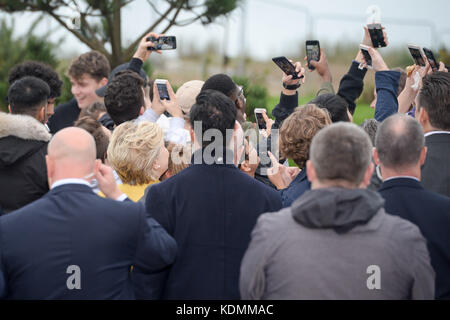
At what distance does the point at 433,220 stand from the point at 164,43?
9.92 feet

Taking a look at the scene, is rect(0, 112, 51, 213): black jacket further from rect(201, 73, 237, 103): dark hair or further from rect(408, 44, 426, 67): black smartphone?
rect(408, 44, 426, 67): black smartphone

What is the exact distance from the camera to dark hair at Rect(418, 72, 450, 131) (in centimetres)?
328

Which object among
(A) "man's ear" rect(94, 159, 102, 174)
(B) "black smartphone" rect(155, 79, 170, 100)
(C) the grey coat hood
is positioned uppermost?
(B) "black smartphone" rect(155, 79, 170, 100)

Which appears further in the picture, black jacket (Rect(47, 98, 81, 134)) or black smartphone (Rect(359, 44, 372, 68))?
black jacket (Rect(47, 98, 81, 134))

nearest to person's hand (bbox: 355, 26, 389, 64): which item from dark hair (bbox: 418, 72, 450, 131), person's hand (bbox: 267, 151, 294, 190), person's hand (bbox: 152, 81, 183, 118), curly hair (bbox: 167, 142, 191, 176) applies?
dark hair (bbox: 418, 72, 450, 131)

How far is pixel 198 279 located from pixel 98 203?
624mm

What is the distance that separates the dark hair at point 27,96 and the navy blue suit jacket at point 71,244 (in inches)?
67.4

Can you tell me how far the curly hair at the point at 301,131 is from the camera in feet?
10.9

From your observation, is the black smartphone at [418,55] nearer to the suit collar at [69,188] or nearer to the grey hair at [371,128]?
the grey hair at [371,128]

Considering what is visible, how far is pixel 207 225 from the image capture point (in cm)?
265

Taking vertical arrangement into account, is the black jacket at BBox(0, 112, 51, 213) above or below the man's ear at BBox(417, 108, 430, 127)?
below

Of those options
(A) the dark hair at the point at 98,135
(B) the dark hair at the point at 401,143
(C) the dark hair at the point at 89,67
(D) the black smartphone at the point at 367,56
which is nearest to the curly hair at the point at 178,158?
(A) the dark hair at the point at 98,135

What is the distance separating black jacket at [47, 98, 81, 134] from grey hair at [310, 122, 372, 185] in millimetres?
3878

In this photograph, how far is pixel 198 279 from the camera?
8.66ft
